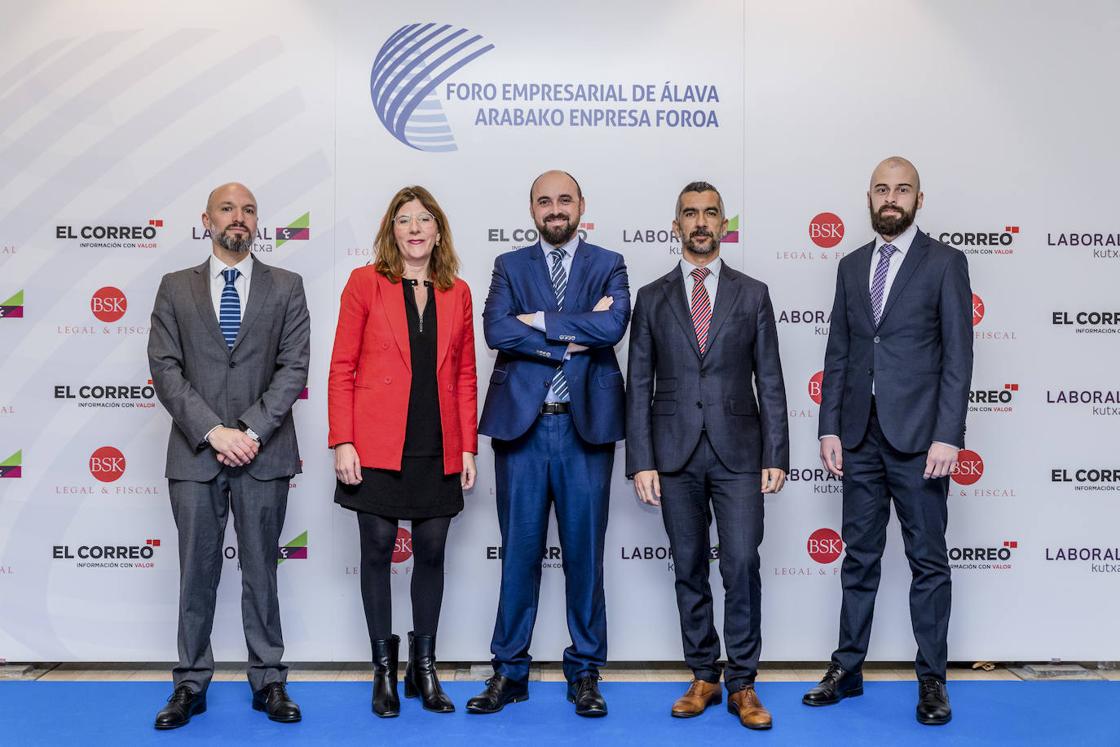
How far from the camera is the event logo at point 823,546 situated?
3990 millimetres

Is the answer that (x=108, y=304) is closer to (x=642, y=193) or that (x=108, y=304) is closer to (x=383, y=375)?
(x=383, y=375)

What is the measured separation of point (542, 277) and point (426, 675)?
62.1 inches

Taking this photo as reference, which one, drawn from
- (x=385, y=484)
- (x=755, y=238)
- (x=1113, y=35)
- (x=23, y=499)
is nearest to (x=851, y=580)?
(x=755, y=238)

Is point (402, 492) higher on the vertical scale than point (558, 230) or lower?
lower

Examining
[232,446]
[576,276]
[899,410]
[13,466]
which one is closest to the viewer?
[232,446]

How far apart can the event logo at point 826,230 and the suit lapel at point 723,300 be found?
891 mm

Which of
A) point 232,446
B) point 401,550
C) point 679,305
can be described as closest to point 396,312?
point 232,446

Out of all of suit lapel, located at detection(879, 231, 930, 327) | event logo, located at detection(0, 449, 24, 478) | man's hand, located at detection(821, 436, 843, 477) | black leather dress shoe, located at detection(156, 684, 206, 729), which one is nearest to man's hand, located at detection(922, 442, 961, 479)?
man's hand, located at detection(821, 436, 843, 477)

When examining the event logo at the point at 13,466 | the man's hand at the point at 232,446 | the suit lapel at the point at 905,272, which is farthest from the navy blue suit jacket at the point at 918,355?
the event logo at the point at 13,466

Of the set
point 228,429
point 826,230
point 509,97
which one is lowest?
point 228,429

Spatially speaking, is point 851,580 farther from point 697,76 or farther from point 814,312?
point 697,76

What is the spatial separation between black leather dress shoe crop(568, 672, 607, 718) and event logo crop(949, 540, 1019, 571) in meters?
1.82

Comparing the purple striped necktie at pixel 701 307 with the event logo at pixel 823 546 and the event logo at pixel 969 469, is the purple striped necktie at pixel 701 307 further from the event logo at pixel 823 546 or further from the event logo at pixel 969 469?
the event logo at pixel 969 469

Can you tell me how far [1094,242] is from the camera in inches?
156
